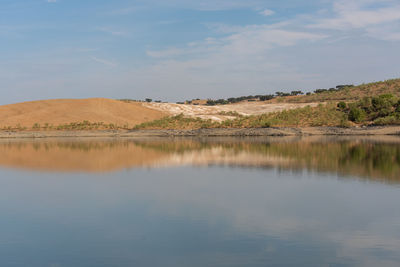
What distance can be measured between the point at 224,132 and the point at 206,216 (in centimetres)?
4037

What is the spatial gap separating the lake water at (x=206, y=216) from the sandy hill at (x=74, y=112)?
47336mm

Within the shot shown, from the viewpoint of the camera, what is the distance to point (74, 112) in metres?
70.1

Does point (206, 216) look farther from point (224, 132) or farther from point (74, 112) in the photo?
point (74, 112)

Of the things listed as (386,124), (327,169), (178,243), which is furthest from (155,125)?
(178,243)

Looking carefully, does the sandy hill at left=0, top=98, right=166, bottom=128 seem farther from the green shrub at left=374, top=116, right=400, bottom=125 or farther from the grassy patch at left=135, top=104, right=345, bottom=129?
the green shrub at left=374, top=116, right=400, bottom=125

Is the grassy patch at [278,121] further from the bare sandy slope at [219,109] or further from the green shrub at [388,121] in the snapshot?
the bare sandy slope at [219,109]

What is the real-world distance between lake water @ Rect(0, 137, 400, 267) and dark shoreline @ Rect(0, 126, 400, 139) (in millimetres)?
25427

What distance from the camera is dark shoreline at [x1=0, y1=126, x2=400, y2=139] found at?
43938mm

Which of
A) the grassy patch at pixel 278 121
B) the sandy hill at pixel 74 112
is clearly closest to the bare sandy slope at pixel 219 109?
the sandy hill at pixel 74 112

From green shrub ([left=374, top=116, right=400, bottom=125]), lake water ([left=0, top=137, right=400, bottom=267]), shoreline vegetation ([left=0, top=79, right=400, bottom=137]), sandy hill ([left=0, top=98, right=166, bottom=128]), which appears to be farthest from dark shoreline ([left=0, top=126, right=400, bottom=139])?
lake water ([left=0, top=137, right=400, bottom=267])

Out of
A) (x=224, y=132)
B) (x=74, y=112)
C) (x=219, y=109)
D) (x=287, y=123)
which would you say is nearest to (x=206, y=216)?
(x=224, y=132)

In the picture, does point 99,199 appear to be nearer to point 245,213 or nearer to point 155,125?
point 245,213

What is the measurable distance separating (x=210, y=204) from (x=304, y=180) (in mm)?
4983

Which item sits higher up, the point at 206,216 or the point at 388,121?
the point at 388,121
